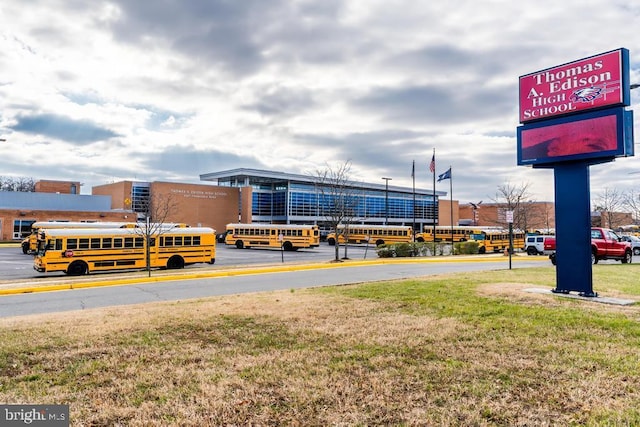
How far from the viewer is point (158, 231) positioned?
81.7 ft

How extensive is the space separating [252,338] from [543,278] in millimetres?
11722

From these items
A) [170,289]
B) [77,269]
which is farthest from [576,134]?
[77,269]

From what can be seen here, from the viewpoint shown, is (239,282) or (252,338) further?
(239,282)

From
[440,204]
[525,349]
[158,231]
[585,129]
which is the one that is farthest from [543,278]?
[440,204]

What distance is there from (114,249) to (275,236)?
22907 millimetres

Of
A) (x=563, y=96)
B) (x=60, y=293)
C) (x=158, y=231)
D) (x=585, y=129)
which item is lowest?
(x=60, y=293)

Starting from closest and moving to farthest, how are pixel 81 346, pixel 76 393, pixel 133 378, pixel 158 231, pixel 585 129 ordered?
pixel 76 393
pixel 133 378
pixel 81 346
pixel 585 129
pixel 158 231

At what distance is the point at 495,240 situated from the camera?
42000 mm

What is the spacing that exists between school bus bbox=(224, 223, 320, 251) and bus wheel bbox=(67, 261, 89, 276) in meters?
21.5

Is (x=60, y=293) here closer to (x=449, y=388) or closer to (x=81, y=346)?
(x=81, y=346)

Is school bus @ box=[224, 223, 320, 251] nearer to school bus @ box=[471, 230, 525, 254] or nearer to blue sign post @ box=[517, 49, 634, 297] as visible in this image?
school bus @ box=[471, 230, 525, 254]

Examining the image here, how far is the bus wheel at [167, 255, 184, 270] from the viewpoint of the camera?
2455 cm

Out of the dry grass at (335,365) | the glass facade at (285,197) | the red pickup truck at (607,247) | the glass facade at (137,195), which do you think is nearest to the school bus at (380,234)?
the glass facade at (285,197)
